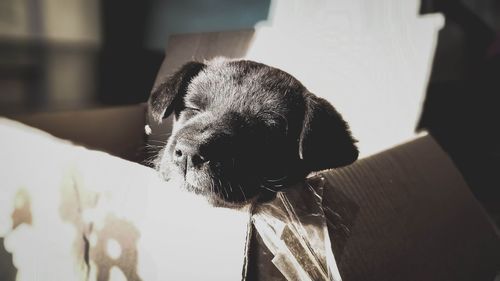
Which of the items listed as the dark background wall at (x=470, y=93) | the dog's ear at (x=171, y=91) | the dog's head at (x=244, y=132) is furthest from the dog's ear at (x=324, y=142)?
the dark background wall at (x=470, y=93)

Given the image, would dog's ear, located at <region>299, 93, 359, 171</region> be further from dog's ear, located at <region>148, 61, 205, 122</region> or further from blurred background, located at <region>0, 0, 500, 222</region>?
dog's ear, located at <region>148, 61, 205, 122</region>

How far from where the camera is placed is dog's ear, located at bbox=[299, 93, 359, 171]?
0.76 m

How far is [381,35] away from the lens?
1051mm

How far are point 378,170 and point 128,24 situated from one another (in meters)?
0.83

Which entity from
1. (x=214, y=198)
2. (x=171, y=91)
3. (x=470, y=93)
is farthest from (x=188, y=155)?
(x=470, y=93)

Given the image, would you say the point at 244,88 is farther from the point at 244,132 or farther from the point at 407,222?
the point at 407,222

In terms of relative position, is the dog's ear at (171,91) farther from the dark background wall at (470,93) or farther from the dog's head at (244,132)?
the dark background wall at (470,93)

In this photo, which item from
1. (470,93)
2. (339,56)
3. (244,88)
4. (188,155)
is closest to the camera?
(188,155)

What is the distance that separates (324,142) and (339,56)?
14.1 inches

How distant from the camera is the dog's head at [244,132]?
73 centimetres

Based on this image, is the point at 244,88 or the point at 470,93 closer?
the point at 244,88

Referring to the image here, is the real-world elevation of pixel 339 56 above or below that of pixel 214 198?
above

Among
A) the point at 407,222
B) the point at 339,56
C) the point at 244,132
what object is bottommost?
the point at 407,222

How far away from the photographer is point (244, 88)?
35.3 inches
